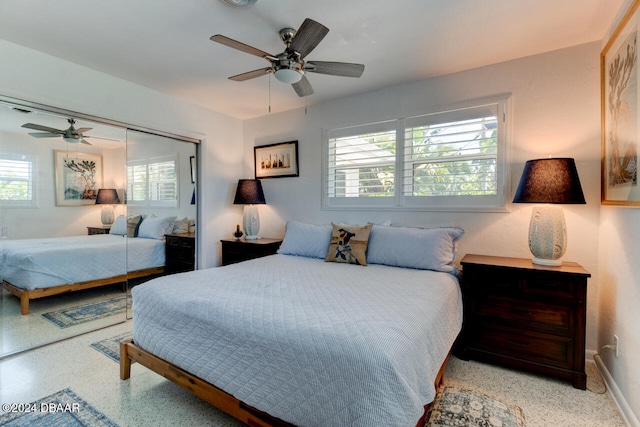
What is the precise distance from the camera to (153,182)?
11.5 feet

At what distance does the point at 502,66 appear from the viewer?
2.65m

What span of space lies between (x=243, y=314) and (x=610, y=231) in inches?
100

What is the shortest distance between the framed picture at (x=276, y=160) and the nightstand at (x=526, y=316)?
2416mm

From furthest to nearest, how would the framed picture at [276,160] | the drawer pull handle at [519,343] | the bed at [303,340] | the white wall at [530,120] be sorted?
the framed picture at [276,160] < the white wall at [530,120] < the drawer pull handle at [519,343] < the bed at [303,340]

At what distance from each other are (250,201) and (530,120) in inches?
123

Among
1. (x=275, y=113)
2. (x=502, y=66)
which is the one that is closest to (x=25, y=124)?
(x=275, y=113)

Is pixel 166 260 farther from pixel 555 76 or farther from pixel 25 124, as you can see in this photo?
pixel 555 76

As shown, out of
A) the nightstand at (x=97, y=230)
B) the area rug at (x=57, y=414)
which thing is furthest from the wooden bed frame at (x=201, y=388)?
the nightstand at (x=97, y=230)

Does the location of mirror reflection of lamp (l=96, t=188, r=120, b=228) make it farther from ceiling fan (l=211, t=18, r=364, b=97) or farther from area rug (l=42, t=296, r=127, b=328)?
ceiling fan (l=211, t=18, r=364, b=97)

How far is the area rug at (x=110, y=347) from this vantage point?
96.2 inches

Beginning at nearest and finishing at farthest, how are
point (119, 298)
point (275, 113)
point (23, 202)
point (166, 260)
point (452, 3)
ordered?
point (452, 3)
point (23, 202)
point (119, 298)
point (166, 260)
point (275, 113)

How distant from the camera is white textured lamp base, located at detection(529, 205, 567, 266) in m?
2.20

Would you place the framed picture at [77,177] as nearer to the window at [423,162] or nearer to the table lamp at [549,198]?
the window at [423,162]

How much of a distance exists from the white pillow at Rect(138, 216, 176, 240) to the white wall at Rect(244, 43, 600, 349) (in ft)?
7.48
